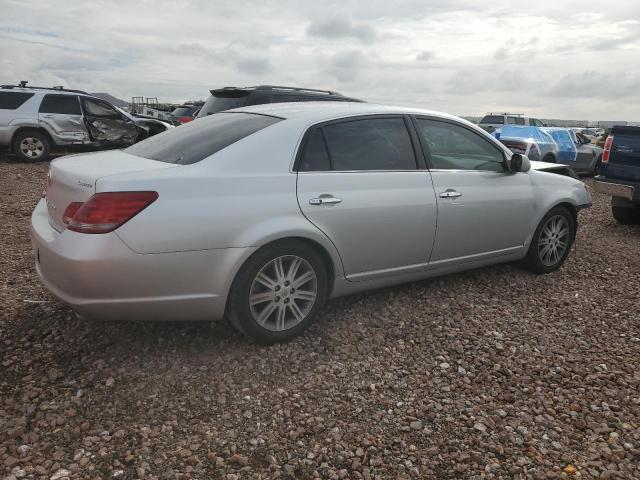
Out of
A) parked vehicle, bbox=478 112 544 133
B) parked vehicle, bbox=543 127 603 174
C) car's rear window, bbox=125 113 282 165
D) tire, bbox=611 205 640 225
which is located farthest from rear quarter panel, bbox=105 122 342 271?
parked vehicle, bbox=478 112 544 133

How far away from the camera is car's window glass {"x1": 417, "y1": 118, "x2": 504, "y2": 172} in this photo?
4.22 meters

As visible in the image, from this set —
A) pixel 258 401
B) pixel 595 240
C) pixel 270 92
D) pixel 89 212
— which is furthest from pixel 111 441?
pixel 270 92

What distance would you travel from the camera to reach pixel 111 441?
8.32 feet

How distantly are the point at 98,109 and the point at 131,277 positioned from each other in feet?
37.0

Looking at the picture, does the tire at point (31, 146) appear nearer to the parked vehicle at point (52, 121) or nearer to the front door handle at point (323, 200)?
the parked vehicle at point (52, 121)

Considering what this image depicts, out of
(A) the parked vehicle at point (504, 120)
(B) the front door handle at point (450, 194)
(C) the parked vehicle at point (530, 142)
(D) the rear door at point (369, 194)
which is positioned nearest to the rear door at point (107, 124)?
(C) the parked vehicle at point (530, 142)

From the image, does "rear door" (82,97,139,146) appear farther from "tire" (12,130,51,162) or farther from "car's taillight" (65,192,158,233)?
"car's taillight" (65,192,158,233)

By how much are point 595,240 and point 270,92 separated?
5.24 meters

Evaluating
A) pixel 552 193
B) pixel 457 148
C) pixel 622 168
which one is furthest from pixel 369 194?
pixel 622 168

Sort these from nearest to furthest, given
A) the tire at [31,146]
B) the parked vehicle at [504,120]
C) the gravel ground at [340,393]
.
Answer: the gravel ground at [340,393], the tire at [31,146], the parked vehicle at [504,120]

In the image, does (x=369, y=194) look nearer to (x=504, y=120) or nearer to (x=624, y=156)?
(x=624, y=156)

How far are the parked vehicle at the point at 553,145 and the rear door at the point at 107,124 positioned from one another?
352 inches

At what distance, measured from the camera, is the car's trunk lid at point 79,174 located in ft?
9.89

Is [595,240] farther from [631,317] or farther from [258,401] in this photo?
[258,401]
